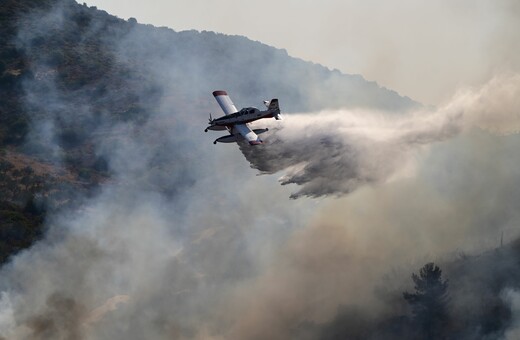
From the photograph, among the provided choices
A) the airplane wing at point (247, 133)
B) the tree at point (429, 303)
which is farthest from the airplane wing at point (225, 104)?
the tree at point (429, 303)

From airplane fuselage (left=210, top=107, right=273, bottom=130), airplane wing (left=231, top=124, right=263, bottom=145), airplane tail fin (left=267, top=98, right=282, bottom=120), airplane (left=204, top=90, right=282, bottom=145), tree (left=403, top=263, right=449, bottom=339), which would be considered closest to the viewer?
airplane wing (left=231, top=124, right=263, bottom=145)

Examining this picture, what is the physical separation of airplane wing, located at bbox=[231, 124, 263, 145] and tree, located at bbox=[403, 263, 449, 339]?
835 inches

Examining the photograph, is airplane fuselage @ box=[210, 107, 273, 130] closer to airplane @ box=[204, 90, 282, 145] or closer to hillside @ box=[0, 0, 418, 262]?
airplane @ box=[204, 90, 282, 145]

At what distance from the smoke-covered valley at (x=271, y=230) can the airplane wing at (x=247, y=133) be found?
1908mm

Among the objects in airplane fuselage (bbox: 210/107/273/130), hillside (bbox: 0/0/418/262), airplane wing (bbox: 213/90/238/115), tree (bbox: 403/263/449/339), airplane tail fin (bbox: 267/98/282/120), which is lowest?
tree (bbox: 403/263/449/339)

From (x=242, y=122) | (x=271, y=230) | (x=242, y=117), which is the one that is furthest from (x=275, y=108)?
(x=271, y=230)

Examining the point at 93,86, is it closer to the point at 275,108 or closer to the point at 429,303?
the point at 275,108

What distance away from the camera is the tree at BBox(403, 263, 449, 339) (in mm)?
63094

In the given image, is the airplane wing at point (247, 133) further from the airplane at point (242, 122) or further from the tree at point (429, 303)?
the tree at point (429, 303)

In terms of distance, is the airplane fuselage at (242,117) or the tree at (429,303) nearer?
the airplane fuselage at (242,117)

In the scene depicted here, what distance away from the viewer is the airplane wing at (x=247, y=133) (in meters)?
55.0

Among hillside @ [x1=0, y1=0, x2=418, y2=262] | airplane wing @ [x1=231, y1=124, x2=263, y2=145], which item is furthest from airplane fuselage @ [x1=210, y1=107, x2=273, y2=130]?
hillside @ [x1=0, y1=0, x2=418, y2=262]

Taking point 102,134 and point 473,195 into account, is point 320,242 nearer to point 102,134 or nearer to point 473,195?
point 473,195

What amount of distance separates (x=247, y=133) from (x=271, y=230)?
29.1 meters
